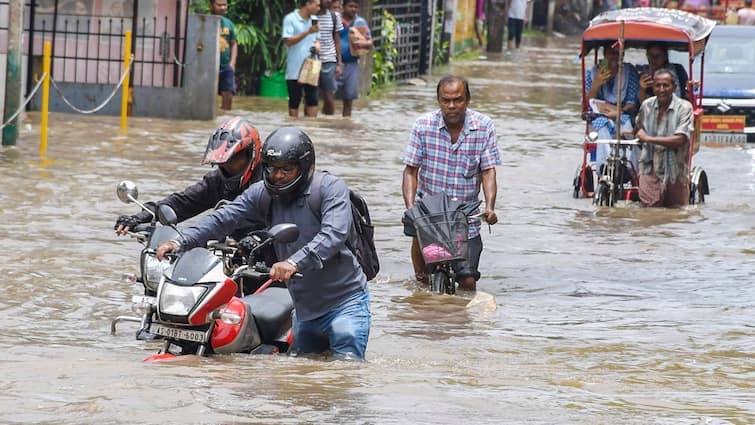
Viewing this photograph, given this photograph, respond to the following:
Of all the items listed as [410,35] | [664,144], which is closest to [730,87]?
[664,144]

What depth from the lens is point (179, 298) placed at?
645 cm

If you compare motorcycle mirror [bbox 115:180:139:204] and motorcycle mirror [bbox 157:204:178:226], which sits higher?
motorcycle mirror [bbox 115:180:139:204]

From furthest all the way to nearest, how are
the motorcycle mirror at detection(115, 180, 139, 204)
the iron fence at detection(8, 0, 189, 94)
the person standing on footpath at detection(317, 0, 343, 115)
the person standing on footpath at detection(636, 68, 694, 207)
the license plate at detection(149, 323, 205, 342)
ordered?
1. the person standing on footpath at detection(317, 0, 343, 115)
2. the iron fence at detection(8, 0, 189, 94)
3. the person standing on footpath at detection(636, 68, 694, 207)
4. the motorcycle mirror at detection(115, 180, 139, 204)
5. the license plate at detection(149, 323, 205, 342)

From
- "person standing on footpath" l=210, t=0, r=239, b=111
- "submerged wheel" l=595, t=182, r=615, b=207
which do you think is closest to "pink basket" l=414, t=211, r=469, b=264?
"submerged wheel" l=595, t=182, r=615, b=207

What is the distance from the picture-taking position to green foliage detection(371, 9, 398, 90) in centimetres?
2734

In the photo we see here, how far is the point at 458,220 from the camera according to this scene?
998 centimetres

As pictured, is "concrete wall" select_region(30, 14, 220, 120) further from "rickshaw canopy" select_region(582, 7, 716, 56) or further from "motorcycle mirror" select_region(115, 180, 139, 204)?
"motorcycle mirror" select_region(115, 180, 139, 204)

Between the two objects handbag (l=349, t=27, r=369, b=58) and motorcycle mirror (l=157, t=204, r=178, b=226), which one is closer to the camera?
motorcycle mirror (l=157, t=204, r=178, b=226)

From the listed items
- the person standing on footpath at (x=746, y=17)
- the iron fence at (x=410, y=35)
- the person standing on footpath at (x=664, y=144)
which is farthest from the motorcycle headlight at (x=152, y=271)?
the person standing on footpath at (x=746, y=17)

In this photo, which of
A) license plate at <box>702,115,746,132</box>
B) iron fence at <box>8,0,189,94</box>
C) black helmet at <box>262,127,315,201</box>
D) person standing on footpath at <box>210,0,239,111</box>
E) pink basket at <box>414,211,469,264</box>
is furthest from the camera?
license plate at <box>702,115,746,132</box>

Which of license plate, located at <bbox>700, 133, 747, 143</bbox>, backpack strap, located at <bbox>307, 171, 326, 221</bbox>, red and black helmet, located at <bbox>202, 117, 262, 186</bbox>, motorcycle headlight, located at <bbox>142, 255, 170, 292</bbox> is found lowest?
motorcycle headlight, located at <bbox>142, 255, 170, 292</bbox>

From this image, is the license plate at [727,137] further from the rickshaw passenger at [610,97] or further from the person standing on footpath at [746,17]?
the person standing on footpath at [746,17]

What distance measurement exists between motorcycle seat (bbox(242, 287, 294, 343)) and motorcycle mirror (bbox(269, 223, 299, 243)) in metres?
0.74

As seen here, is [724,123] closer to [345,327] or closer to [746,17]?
[746,17]
